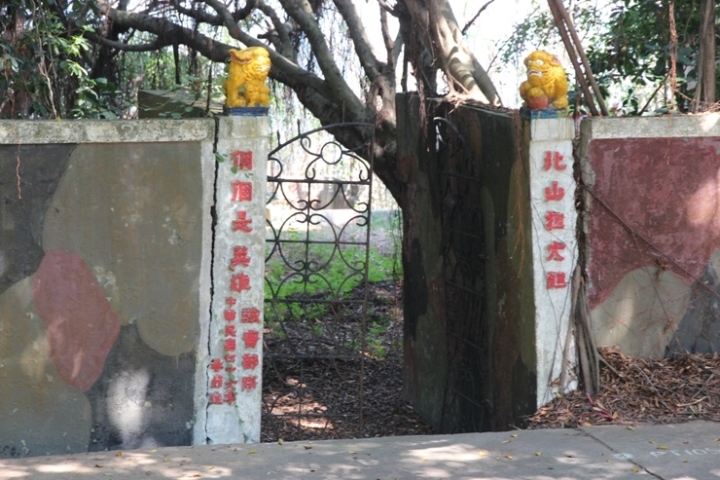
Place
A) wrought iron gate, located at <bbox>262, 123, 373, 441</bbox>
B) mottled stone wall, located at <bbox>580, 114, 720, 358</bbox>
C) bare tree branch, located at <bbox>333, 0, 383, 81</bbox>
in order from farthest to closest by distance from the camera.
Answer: bare tree branch, located at <bbox>333, 0, 383, 81</bbox> < wrought iron gate, located at <bbox>262, 123, 373, 441</bbox> < mottled stone wall, located at <bbox>580, 114, 720, 358</bbox>

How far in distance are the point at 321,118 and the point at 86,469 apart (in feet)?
17.0

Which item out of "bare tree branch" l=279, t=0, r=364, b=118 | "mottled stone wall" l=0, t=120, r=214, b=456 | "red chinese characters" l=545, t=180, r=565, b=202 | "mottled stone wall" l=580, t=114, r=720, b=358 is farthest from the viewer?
"bare tree branch" l=279, t=0, r=364, b=118

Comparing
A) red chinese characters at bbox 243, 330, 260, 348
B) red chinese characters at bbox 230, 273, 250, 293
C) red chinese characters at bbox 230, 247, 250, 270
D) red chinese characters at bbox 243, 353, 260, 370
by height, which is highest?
red chinese characters at bbox 230, 247, 250, 270

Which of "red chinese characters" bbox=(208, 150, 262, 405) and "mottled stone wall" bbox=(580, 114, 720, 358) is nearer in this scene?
"red chinese characters" bbox=(208, 150, 262, 405)

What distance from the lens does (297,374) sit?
9164 mm

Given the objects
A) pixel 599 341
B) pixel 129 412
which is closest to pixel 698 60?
pixel 599 341

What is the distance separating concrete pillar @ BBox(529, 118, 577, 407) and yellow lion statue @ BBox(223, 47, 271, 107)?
1631mm

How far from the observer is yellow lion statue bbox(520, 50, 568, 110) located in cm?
546

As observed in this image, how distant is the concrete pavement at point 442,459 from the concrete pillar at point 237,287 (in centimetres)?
31

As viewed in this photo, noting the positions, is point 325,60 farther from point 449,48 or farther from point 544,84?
point 544,84

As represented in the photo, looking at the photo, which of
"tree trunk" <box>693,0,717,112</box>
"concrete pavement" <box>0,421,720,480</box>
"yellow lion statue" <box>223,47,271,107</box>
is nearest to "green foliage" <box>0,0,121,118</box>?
"yellow lion statue" <box>223,47,271,107</box>

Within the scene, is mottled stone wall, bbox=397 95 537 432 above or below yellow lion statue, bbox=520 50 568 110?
below

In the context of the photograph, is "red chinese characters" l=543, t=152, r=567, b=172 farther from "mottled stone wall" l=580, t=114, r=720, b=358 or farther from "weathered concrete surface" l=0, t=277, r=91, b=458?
"weathered concrete surface" l=0, t=277, r=91, b=458

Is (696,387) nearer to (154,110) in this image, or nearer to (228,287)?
(228,287)
